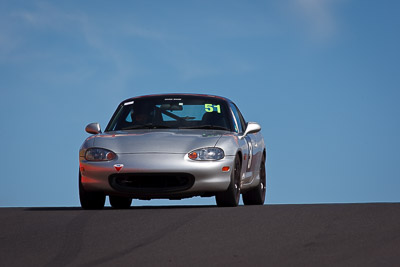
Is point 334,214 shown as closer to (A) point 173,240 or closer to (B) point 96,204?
(A) point 173,240

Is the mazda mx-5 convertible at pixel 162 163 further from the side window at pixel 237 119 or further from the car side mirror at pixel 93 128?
the side window at pixel 237 119

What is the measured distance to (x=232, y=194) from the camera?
11.4 metres

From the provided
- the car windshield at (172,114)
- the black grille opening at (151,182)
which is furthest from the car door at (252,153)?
the black grille opening at (151,182)

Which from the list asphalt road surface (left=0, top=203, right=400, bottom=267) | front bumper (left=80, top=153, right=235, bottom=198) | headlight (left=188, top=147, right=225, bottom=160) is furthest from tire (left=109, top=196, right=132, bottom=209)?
asphalt road surface (left=0, top=203, right=400, bottom=267)

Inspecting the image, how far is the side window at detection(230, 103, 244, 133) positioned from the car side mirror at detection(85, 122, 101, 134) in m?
2.07

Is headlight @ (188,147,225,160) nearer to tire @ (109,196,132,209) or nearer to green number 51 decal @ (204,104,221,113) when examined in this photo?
green number 51 decal @ (204,104,221,113)

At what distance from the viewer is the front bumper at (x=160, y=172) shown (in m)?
11.1

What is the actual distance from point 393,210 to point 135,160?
11.1 ft

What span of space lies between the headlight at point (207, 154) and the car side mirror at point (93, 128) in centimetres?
174

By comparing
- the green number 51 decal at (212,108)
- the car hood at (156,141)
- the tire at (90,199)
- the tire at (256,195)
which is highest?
the green number 51 decal at (212,108)

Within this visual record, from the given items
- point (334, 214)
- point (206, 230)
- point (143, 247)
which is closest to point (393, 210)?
point (334, 214)

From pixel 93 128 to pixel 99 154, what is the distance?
105 centimetres

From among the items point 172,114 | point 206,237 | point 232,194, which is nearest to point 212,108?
point 172,114

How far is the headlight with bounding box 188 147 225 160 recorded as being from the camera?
11.2 m
